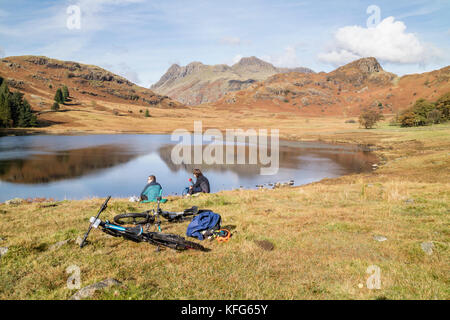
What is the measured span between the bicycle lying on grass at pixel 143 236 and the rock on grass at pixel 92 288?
7.42 ft

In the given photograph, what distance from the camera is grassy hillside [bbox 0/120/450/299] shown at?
611 cm

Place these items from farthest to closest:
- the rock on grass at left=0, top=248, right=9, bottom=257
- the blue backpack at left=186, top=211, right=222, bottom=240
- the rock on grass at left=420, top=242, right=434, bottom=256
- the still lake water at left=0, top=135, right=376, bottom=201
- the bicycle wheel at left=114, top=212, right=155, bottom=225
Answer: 1. the still lake water at left=0, top=135, right=376, bottom=201
2. the bicycle wheel at left=114, top=212, right=155, bottom=225
3. the blue backpack at left=186, top=211, right=222, bottom=240
4. the rock on grass at left=420, top=242, right=434, bottom=256
5. the rock on grass at left=0, top=248, right=9, bottom=257

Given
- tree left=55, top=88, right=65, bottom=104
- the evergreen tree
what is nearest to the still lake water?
the evergreen tree

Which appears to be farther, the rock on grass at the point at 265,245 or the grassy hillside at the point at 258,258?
the rock on grass at the point at 265,245

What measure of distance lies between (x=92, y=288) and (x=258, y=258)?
428 cm

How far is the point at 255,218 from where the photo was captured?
12000 mm

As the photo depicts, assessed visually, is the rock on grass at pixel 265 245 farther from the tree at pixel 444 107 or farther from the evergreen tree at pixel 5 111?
the evergreen tree at pixel 5 111

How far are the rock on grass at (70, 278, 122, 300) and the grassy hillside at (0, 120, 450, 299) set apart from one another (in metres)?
0.17

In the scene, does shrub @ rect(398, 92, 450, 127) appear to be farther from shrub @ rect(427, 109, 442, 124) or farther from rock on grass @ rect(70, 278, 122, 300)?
rock on grass @ rect(70, 278, 122, 300)

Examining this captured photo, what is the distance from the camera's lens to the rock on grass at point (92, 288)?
5591mm

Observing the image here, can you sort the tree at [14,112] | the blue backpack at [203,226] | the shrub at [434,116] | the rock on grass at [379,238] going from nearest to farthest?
the rock on grass at [379,238], the blue backpack at [203,226], the shrub at [434,116], the tree at [14,112]

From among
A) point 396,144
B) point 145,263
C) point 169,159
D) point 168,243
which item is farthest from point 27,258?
point 396,144
